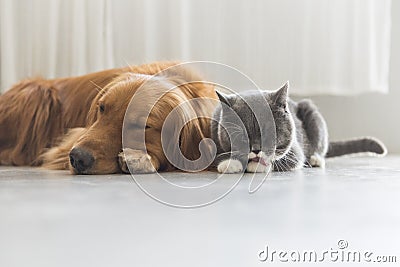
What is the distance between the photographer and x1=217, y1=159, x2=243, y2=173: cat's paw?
1747 millimetres

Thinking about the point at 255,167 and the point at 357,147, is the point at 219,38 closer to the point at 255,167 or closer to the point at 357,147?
the point at 357,147

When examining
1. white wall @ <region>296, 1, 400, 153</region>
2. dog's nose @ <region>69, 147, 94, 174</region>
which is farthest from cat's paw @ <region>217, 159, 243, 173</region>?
white wall @ <region>296, 1, 400, 153</region>

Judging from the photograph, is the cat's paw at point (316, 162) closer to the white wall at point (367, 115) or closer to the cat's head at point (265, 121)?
the cat's head at point (265, 121)

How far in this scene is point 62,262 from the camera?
86 cm

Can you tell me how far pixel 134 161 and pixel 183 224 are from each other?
2.25 feet

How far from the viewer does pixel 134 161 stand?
171 cm

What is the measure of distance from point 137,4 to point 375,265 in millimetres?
2040

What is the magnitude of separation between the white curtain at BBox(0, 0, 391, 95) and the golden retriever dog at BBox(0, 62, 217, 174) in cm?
42

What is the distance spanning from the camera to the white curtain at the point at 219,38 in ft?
8.75

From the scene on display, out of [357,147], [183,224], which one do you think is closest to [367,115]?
[357,147]

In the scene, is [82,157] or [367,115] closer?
[82,157]

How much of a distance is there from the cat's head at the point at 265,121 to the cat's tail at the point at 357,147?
2.36 ft

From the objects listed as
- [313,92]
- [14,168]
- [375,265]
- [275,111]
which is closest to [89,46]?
[14,168]

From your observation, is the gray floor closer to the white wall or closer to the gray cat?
the gray cat
